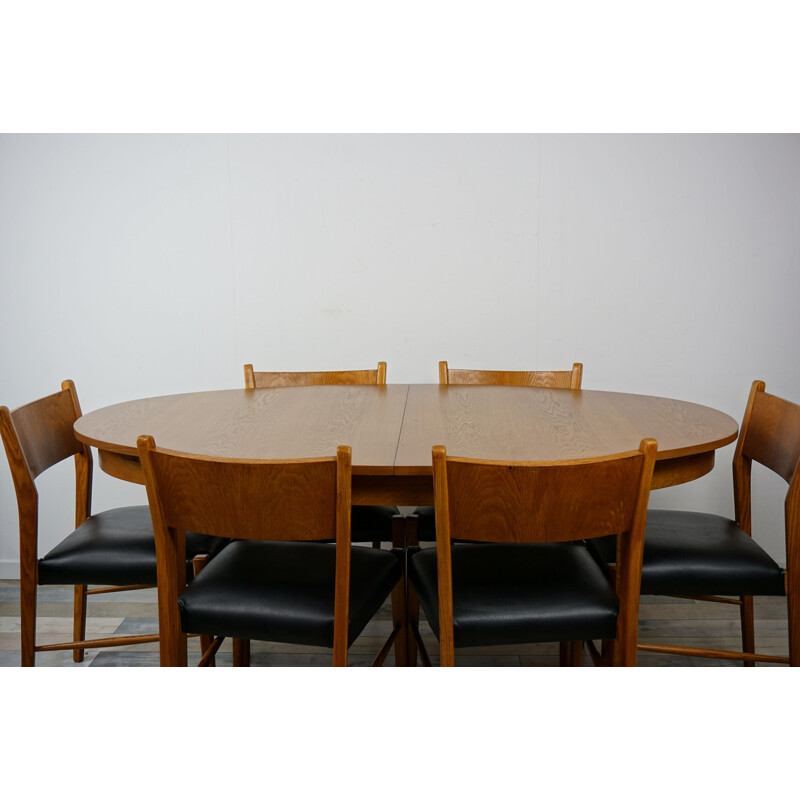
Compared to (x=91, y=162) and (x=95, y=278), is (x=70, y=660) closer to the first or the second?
(x=95, y=278)

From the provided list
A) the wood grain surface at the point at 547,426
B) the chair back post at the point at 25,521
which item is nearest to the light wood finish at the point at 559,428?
the wood grain surface at the point at 547,426

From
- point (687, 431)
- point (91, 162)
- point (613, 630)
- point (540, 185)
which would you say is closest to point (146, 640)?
point (613, 630)

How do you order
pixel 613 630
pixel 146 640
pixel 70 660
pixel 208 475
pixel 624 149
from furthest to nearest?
1. pixel 624 149
2. pixel 70 660
3. pixel 146 640
4. pixel 613 630
5. pixel 208 475

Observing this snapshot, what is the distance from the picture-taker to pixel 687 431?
1.83 meters

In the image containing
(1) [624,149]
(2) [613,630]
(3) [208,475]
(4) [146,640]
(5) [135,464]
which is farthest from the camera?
(1) [624,149]

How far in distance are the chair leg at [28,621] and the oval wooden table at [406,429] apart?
0.46 meters

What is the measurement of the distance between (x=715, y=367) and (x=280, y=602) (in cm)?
238

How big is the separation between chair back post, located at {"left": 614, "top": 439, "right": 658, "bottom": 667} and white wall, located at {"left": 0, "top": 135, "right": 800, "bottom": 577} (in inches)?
70.4

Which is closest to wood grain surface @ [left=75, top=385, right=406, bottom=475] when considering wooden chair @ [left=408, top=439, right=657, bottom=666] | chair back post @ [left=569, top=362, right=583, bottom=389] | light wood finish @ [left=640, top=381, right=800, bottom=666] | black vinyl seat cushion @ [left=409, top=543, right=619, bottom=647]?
wooden chair @ [left=408, top=439, right=657, bottom=666]

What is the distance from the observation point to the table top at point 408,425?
5.45 ft

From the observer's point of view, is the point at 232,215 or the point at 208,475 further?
the point at 232,215

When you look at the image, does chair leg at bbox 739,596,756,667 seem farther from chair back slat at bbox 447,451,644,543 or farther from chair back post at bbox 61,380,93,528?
chair back post at bbox 61,380,93,528

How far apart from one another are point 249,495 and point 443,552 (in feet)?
1.30

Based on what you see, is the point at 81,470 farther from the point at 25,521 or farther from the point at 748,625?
the point at 748,625
